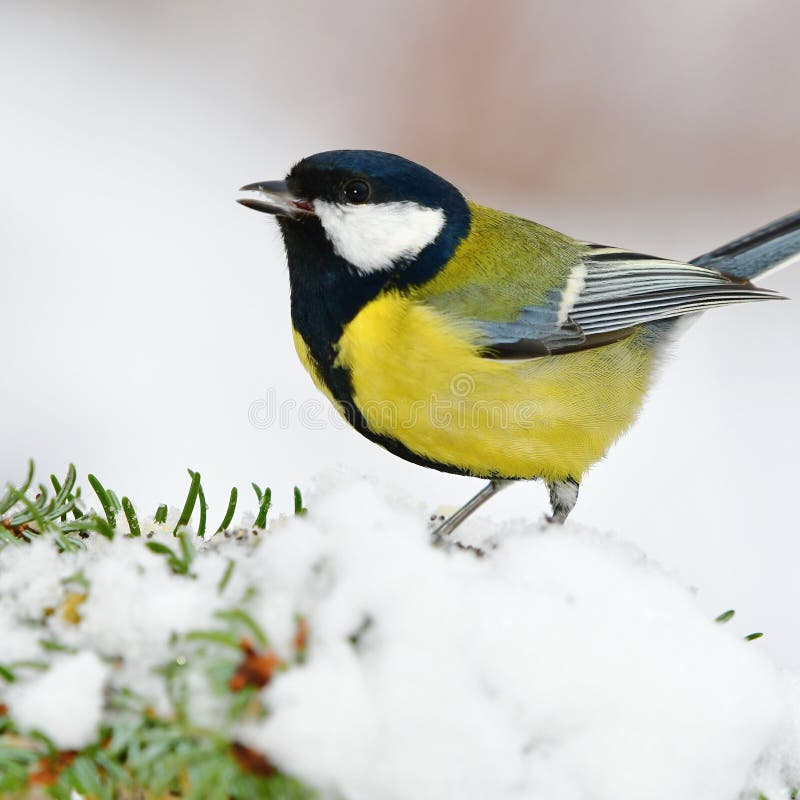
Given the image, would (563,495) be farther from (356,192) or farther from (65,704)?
(65,704)

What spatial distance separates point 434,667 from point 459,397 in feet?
2.34

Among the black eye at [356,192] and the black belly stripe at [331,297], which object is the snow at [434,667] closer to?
the black belly stripe at [331,297]

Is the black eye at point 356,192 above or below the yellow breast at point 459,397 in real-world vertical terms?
above

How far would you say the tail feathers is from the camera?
171cm

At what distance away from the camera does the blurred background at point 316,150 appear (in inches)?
92.3

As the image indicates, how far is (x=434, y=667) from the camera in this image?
0.57 metres

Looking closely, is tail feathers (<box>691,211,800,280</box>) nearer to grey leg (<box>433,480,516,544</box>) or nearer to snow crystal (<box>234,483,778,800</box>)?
grey leg (<box>433,480,516,544</box>)

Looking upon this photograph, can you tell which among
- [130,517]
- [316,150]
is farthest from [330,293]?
[316,150]

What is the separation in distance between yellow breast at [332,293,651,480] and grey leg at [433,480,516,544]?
0.17 feet

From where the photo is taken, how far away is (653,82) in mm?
3328

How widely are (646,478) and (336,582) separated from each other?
6.33ft

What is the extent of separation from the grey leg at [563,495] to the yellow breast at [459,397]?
1.4 inches

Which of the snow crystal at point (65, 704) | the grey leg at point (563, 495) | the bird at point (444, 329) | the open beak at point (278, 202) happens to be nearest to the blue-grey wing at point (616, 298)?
the bird at point (444, 329)

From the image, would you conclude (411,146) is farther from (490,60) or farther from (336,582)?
(336,582)
